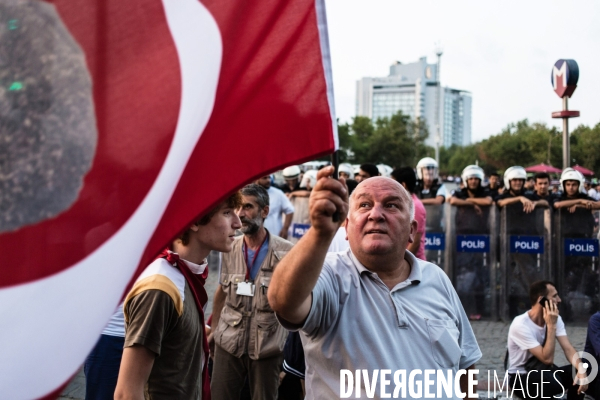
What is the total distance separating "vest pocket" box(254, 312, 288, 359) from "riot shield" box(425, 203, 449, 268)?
613 centimetres

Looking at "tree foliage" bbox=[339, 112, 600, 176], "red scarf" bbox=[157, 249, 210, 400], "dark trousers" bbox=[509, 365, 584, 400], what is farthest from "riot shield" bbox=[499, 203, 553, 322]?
"tree foliage" bbox=[339, 112, 600, 176]

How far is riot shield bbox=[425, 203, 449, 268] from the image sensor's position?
1090 centimetres

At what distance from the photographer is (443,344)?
2977mm

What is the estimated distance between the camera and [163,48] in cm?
238

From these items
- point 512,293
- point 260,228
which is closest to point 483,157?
point 512,293

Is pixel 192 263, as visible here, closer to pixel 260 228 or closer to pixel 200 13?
pixel 200 13

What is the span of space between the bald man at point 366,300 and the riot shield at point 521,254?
7644mm

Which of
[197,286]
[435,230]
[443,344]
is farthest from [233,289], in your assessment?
[435,230]

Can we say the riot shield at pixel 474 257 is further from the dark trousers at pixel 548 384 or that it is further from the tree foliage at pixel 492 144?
the tree foliage at pixel 492 144

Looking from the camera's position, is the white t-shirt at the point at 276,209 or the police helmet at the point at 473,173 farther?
the police helmet at the point at 473,173

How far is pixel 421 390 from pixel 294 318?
2.06 feet

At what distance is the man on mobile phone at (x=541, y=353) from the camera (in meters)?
6.29

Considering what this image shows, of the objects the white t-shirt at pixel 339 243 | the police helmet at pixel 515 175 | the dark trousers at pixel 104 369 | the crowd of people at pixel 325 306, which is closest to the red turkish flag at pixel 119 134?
the crowd of people at pixel 325 306

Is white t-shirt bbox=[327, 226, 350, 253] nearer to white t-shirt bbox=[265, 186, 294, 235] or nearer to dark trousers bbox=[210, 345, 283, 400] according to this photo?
dark trousers bbox=[210, 345, 283, 400]
